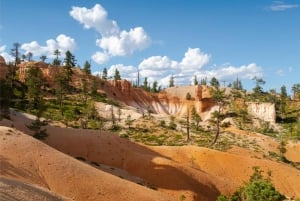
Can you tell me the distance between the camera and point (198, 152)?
213 ft

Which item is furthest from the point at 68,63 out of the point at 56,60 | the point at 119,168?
the point at 119,168

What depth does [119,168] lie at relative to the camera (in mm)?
52062

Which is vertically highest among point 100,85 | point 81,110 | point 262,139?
point 100,85

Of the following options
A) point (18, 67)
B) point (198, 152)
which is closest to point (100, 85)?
point (18, 67)

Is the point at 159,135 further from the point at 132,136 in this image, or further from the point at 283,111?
the point at 283,111

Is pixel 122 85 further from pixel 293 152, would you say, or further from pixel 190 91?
pixel 293 152

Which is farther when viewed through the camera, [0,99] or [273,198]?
[0,99]

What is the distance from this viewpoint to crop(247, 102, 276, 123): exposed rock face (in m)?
140

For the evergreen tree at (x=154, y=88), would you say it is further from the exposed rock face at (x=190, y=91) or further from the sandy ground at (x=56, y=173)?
the sandy ground at (x=56, y=173)

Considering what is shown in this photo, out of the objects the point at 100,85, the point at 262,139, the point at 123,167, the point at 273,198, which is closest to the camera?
the point at 273,198

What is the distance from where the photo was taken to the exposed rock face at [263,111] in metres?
140

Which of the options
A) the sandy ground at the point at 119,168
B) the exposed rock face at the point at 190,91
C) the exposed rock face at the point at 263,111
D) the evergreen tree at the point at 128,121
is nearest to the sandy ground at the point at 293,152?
the sandy ground at the point at 119,168

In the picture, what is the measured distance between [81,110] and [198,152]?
5067cm

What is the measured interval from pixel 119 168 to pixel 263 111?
333 ft
